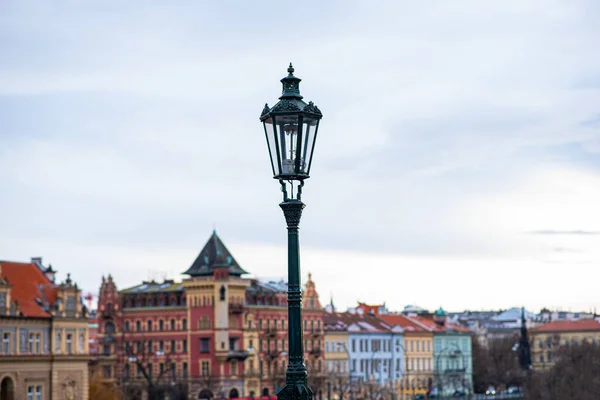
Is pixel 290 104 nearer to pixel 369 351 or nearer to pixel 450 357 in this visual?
pixel 369 351

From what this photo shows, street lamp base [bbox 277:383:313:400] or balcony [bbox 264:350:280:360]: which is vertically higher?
balcony [bbox 264:350:280:360]

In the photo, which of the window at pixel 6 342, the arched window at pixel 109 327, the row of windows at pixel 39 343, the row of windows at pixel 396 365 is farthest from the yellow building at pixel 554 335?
the window at pixel 6 342

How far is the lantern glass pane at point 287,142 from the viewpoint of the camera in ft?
52.4

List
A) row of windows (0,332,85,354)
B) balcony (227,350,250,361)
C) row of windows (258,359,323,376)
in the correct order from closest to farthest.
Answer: row of windows (0,332,85,354)
balcony (227,350,250,361)
row of windows (258,359,323,376)

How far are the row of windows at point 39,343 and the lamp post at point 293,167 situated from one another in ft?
217

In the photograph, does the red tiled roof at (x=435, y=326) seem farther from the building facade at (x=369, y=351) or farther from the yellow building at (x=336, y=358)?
the yellow building at (x=336, y=358)

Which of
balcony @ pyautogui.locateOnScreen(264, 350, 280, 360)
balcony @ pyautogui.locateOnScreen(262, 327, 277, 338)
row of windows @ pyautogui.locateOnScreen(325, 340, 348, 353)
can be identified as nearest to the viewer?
balcony @ pyautogui.locateOnScreen(264, 350, 280, 360)

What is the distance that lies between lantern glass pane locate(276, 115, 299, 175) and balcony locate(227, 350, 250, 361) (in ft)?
312

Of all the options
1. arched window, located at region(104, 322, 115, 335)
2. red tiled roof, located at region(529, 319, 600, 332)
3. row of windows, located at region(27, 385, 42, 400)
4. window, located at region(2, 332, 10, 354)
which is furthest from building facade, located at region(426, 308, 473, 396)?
window, located at region(2, 332, 10, 354)

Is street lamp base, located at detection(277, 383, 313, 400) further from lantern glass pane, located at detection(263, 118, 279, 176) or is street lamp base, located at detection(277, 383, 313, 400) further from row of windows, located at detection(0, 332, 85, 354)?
row of windows, located at detection(0, 332, 85, 354)

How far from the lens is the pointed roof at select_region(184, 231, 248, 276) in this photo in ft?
370

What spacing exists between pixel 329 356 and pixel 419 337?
24.0 meters

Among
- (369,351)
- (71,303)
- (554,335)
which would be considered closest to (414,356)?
(369,351)

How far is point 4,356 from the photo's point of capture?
79.1 m
